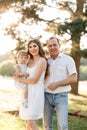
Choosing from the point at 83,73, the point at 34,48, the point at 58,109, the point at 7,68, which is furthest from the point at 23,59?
the point at 7,68

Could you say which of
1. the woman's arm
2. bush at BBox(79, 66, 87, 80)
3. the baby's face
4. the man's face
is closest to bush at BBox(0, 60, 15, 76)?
bush at BBox(79, 66, 87, 80)

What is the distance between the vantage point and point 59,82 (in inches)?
194

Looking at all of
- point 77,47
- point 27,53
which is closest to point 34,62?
point 27,53

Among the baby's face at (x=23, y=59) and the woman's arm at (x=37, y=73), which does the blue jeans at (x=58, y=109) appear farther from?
the baby's face at (x=23, y=59)

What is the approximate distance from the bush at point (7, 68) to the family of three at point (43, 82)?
2143 centimetres

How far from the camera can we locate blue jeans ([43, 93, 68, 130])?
Result: 496cm

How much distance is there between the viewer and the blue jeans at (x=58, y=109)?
496cm

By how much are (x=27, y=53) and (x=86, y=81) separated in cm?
2228

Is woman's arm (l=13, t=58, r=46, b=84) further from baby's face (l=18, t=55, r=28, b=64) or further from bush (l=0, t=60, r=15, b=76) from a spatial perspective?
bush (l=0, t=60, r=15, b=76)

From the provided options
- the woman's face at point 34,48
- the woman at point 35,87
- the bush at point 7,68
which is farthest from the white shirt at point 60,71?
the bush at point 7,68

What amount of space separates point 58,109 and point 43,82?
0.40 m

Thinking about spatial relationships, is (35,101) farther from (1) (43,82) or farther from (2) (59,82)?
(2) (59,82)

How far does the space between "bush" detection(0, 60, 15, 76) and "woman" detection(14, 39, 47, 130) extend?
846 inches

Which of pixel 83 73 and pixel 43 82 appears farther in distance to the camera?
pixel 83 73
